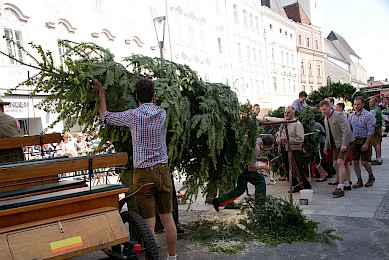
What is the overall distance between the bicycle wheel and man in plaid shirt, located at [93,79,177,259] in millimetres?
241

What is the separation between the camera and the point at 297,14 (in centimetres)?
5366

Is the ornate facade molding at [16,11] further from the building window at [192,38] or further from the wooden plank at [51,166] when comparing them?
the wooden plank at [51,166]

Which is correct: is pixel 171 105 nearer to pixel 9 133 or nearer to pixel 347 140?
pixel 9 133

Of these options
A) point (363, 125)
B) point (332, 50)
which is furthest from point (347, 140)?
point (332, 50)

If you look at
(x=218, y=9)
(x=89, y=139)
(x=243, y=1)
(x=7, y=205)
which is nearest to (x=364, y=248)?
(x=89, y=139)

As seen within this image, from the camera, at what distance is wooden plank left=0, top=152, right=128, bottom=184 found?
2.91 meters

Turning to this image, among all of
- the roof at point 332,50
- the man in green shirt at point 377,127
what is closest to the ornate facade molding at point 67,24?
the man in green shirt at point 377,127

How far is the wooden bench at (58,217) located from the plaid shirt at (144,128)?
38 centimetres

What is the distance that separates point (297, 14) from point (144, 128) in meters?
54.0

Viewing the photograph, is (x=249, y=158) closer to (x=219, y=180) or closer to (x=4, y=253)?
(x=219, y=180)

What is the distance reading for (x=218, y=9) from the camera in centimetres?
3403

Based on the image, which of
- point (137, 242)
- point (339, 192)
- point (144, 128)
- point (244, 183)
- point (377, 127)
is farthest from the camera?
point (377, 127)

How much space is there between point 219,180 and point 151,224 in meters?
1.42

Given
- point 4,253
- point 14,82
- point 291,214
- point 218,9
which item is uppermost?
point 218,9
